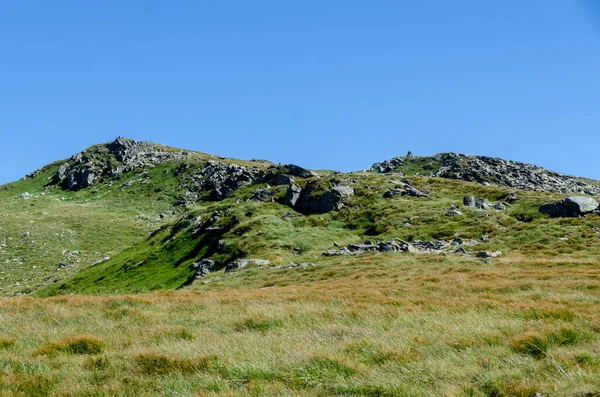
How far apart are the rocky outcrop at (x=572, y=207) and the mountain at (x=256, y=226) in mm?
1845

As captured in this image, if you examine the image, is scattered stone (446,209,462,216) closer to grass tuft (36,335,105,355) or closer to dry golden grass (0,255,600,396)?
dry golden grass (0,255,600,396)

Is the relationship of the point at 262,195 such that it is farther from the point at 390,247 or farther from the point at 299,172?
the point at 390,247

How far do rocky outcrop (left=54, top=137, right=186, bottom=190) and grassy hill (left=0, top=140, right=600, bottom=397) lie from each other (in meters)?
44.9

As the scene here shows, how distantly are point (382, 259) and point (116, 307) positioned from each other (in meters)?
29.1

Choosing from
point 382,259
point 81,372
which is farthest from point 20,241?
point 81,372

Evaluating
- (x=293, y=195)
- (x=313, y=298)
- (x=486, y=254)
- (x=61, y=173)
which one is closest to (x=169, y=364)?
(x=313, y=298)

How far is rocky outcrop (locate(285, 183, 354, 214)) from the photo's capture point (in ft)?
228

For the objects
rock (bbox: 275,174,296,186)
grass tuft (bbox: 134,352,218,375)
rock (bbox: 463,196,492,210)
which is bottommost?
grass tuft (bbox: 134,352,218,375)

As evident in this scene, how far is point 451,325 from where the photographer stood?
11.1 m

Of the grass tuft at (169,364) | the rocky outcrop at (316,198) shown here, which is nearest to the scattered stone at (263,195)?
the rocky outcrop at (316,198)

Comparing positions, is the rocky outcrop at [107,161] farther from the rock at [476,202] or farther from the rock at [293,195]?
the rock at [476,202]

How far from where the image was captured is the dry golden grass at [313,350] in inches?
271

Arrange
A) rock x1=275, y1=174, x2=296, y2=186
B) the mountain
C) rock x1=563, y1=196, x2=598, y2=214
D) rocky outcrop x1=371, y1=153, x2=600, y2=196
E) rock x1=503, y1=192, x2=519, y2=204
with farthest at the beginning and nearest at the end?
rocky outcrop x1=371, y1=153, x2=600, y2=196 → rock x1=275, y1=174, x2=296, y2=186 → rock x1=503, y1=192, x2=519, y2=204 → rock x1=563, y1=196, x2=598, y2=214 → the mountain

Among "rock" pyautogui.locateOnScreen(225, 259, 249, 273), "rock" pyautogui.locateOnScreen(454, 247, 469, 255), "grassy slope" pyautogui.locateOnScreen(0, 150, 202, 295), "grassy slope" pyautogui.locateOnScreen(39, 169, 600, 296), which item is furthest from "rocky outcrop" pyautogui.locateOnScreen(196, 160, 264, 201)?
"rock" pyautogui.locateOnScreen(454, 247, 469, 255)
